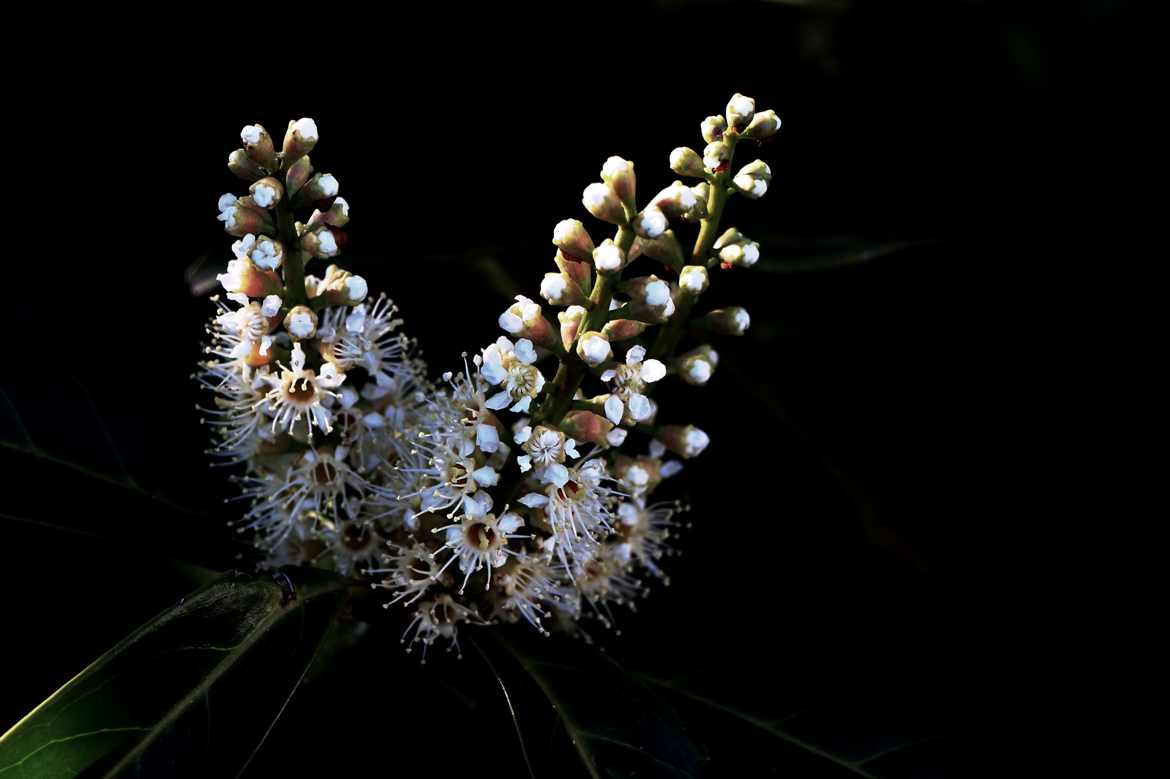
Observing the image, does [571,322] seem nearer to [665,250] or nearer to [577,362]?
[577,362]

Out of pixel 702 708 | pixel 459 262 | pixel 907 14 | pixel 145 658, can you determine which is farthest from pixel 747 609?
pixel 907 14

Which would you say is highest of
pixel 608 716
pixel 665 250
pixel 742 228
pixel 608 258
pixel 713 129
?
pixel 742 228

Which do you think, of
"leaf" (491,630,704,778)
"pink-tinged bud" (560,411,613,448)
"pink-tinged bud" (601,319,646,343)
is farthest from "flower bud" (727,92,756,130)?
"leaf" (491,630,704,778)

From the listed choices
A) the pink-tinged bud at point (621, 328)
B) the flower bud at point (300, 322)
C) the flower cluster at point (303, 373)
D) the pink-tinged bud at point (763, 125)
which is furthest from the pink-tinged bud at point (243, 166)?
the pink-tinged bud at point (763, 125)

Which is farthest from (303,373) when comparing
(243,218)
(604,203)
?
(604,203)

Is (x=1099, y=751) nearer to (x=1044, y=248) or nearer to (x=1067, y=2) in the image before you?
(x=1044, y=248)

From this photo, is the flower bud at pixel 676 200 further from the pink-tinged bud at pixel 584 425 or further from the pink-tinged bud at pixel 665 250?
the pink-tinged bud at pixel 584 425
